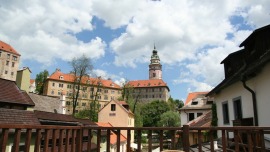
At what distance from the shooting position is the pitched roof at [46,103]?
20.4 metres

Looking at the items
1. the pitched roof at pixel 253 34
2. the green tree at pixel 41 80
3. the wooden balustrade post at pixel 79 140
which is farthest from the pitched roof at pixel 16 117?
the green tree at pixel 41 80

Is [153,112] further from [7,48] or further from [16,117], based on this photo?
[16,117]

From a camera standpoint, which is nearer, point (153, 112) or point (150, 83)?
point (153, 112)

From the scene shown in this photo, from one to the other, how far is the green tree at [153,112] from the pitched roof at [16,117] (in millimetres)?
50468

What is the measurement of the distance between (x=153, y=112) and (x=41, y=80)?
1249 inches

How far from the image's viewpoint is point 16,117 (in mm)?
12180

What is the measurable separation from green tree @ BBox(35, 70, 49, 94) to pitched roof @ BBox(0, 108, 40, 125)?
53.6 metres

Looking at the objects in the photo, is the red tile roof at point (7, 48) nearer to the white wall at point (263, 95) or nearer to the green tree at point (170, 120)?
the green tree at point (170, 120)

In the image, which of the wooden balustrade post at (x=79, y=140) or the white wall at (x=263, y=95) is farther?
the white wall at (x=263, y=95)

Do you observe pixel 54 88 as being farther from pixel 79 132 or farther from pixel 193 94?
pixel 79 132


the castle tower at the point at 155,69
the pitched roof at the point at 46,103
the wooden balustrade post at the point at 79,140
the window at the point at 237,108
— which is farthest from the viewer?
the castle tower at the point at 155,69

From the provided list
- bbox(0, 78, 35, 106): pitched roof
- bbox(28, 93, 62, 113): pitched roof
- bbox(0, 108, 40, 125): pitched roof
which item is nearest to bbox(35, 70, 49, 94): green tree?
bbox(28, 93, 62, 113): pitched roof

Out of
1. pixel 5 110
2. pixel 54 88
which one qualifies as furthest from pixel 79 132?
pixel 54 88

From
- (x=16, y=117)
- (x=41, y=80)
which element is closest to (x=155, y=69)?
(x=41, y=80)
